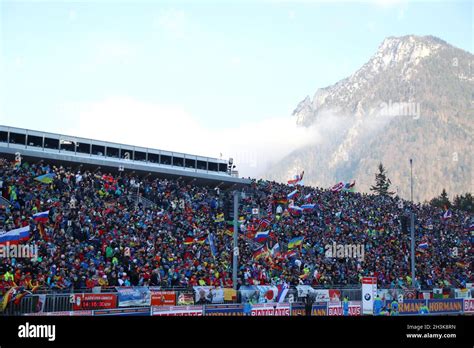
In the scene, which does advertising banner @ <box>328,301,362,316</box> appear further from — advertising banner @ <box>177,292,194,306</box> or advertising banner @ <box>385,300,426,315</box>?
advertising banner @ <box>177,292,194,306</box>

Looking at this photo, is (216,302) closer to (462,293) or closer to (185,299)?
(185,299)

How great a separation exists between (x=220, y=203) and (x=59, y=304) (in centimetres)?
2193

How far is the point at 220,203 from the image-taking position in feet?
150

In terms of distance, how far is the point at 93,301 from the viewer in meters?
25.7

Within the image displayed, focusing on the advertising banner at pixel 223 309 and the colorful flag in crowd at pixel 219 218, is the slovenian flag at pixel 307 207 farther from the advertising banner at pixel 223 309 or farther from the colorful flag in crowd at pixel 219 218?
the advertising banner at pixel 223 309

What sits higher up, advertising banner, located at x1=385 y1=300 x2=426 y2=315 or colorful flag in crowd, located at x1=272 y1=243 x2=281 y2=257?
colorful flag in crowd, located at x1=272 y1=243 x2=281 y2=257

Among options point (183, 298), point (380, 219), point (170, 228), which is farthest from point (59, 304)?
point (380, 219)

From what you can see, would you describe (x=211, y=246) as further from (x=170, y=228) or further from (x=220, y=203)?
(x=220, y=203)

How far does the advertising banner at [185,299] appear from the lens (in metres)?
29.0

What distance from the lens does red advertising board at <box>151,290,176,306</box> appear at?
28250 millimetres

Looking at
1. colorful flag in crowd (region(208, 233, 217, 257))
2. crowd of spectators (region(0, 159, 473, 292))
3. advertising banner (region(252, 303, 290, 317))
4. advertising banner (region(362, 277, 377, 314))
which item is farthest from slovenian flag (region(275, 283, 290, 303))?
colorful flag in crowd (region(208, 233, 217, 257))

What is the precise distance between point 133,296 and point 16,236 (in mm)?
5984

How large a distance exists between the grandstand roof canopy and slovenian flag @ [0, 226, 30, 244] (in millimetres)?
12139

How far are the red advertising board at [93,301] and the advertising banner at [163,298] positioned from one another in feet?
6.70
